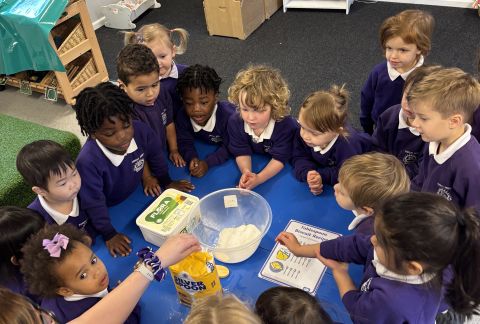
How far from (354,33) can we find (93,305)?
127 inches

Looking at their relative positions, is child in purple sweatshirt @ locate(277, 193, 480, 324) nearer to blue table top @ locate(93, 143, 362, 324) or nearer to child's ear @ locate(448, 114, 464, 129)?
blue table top @ locate(93, 143, 362, 324)

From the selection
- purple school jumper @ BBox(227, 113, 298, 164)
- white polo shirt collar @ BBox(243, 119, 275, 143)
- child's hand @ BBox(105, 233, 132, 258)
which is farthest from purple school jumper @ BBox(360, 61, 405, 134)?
child's hand @ BBox(105, 233, 132, 258)

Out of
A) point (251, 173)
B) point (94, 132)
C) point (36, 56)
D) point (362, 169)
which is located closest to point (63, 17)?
point (36, 56)

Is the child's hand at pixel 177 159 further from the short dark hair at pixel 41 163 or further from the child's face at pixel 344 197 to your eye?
the child's face at pixel 344 197

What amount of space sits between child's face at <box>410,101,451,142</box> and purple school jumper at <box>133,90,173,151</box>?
1045 millimetres

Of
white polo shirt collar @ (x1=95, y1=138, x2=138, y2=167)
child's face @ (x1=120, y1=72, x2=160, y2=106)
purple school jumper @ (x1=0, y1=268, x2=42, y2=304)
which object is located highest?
child's face @ (x1=120, y1=72, x2=160, y2=106)

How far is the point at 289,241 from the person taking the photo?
4.48 feet

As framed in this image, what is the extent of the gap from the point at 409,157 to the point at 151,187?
3.60ft

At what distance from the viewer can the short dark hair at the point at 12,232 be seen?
130 centimetres

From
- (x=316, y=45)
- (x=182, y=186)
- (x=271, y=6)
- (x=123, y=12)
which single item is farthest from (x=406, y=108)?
(x=123, y=12)

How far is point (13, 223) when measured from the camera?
1319 millimetres

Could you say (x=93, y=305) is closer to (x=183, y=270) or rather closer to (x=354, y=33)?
(x=183, y=270)

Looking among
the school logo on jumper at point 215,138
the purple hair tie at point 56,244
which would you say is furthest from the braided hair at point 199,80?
the purple hair tie at point 56,244

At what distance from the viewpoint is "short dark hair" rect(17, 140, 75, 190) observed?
1.38 m
